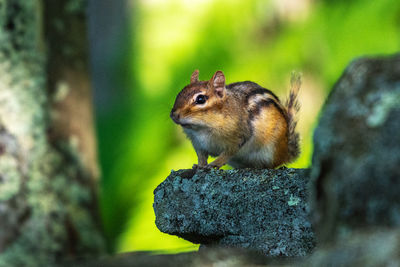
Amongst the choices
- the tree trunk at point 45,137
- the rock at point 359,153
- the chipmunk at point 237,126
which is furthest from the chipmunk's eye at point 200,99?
the rock at point 359,153

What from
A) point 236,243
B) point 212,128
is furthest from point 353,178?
point 212,128

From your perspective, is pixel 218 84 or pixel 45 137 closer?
pixel 218 84

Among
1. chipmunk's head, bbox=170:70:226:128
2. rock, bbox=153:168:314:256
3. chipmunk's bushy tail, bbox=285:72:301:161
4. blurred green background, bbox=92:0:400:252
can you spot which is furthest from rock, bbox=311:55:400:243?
blurred green background, bbox=92:0:400:252

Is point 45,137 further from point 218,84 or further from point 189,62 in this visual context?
point 189,62

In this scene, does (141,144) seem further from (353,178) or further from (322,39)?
(353,178)

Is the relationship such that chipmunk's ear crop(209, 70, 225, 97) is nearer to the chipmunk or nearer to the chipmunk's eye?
the chipmunk

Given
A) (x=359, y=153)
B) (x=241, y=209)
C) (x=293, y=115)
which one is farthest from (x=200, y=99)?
(x=359, y=153)
